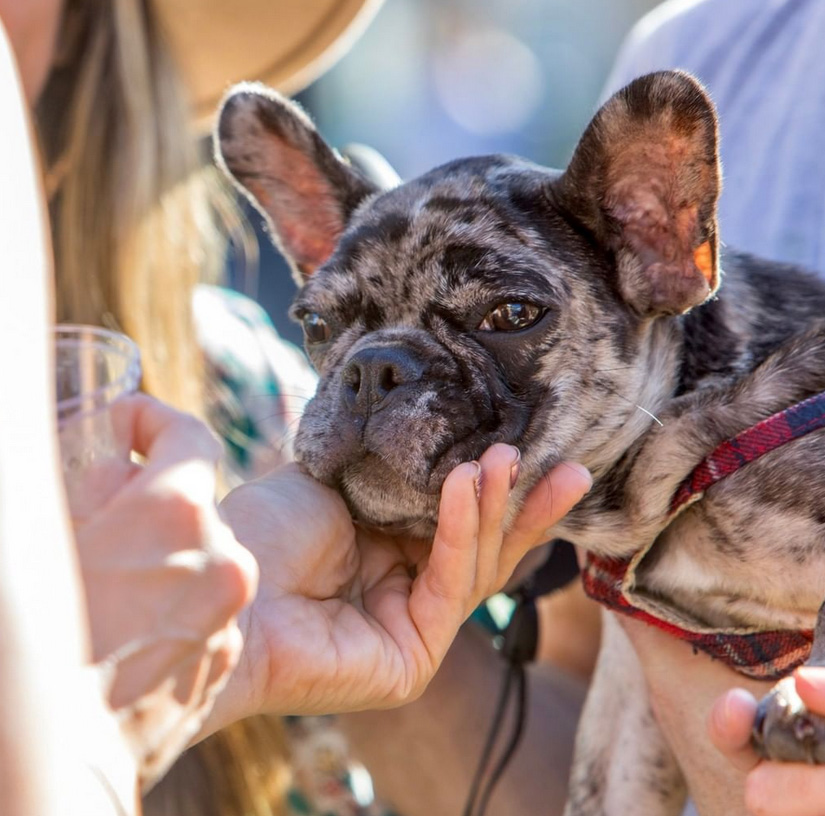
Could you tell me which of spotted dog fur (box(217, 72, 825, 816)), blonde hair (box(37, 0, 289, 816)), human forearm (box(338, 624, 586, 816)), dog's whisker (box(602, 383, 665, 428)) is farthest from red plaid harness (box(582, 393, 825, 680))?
blonde hair (box(37, 0, 289, 816))

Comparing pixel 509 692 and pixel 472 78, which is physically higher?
pixel 472 78

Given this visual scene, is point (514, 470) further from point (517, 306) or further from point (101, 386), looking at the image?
point (101, 386)

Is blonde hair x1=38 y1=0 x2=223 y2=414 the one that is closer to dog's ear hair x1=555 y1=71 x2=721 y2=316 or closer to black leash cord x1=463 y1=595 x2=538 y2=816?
black leash cord x1=463 y1=595 x2=538 y2=816

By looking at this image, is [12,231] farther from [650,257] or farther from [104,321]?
[104,321]

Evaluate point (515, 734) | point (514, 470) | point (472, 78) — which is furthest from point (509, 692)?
point (472, 78)

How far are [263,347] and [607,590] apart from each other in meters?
1.76

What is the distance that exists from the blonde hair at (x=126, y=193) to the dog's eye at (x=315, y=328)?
0.87 meters

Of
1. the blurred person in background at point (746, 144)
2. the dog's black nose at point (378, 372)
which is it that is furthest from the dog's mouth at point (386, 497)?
the blurred person in background at point (746, 144)

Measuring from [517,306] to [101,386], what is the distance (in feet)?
2.63

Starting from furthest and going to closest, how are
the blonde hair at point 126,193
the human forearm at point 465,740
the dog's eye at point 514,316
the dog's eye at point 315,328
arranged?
the blonde hair at point 126,193
the human forearm at point 465,740
the dog's eye at point 315,328
the dog's eye at point 514,316

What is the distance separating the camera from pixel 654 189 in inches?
76.6

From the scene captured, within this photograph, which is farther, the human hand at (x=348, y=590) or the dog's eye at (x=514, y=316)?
the dog's eye at (x=514, y=316)

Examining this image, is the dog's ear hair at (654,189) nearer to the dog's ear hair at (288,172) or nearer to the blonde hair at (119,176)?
the dog's ear hair at (288,172)

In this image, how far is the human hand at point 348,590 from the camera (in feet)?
5.35
